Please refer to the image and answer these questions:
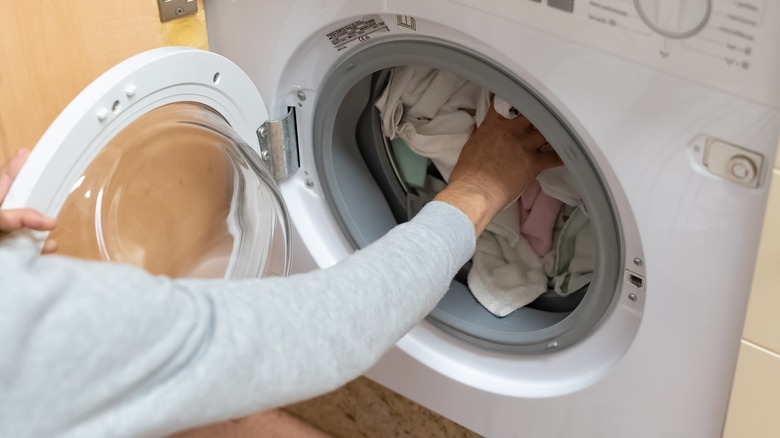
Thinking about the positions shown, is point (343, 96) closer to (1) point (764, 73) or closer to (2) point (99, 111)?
(2) point (99, 111)

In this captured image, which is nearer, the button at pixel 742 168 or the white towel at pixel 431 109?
the button at pixel 742 168

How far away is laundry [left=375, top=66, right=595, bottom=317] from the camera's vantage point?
1.04 m

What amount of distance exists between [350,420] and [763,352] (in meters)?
0.76

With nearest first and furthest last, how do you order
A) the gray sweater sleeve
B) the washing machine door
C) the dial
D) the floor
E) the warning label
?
the gray sweater sleeve, the dial, the washing machine door, the warning label, the floor

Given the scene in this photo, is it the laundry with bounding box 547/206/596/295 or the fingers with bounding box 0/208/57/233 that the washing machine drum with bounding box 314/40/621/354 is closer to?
the laundry with bounding box 547/206/596/295

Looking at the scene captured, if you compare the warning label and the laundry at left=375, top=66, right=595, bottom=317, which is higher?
the warning label

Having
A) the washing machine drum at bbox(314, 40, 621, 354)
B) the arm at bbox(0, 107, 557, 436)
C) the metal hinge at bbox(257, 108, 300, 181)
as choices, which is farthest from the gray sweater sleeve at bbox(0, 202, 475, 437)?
the metal hinge at bbox(257, 108, 300, 181)

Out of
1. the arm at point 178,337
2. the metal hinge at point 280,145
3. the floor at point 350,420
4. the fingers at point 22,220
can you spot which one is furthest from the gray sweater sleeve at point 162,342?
the floor at point 350,420

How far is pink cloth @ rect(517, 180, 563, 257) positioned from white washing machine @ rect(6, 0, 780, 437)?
75 mm

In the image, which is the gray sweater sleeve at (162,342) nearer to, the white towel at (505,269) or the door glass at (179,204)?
the door glass at (179,204)

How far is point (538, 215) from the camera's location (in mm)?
1073

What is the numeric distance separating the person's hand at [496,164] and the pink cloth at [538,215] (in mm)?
70

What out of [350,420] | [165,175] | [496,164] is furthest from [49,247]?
[350,420]

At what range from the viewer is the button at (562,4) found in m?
0.71
